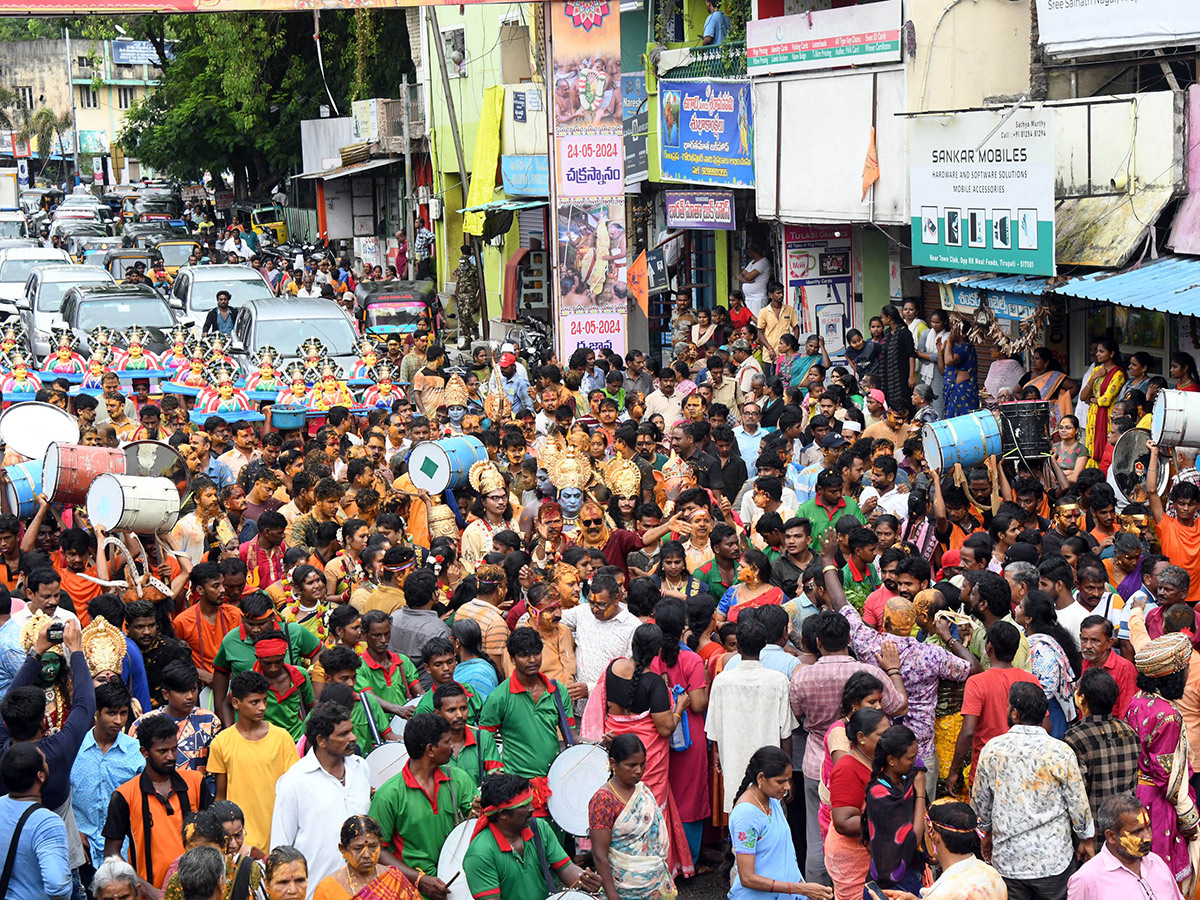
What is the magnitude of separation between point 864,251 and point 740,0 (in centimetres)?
403

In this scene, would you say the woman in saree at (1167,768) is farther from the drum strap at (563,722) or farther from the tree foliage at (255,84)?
the tree foliage at (255,84)

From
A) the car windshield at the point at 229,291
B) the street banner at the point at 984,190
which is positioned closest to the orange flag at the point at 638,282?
the street banner at the point at 984,190

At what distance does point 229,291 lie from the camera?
78.1ft

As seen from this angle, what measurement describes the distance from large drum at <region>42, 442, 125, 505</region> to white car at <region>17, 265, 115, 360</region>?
11701 millimetres

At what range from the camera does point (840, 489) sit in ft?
31.7

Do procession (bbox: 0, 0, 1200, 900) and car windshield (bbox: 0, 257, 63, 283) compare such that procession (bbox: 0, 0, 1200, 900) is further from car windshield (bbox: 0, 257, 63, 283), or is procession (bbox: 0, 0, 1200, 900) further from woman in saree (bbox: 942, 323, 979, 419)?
car windshield (bbox: 0, 257, 63, 283)

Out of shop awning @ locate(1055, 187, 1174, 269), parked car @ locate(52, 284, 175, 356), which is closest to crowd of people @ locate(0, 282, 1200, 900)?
shop awning @ locate(1055, 187, 1174, 269)

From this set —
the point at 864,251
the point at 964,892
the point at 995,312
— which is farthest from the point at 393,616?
the point at 864,251

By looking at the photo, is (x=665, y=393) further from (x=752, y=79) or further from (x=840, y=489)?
(x=752, y=79)

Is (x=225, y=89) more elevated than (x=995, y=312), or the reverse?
(x=225, y=89)

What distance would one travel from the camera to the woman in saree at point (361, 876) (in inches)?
221

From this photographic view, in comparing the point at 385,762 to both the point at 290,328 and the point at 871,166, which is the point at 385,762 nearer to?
the point at 871,166

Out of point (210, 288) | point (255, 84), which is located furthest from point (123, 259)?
point (210, 288)

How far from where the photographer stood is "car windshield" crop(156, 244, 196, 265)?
3406cm
